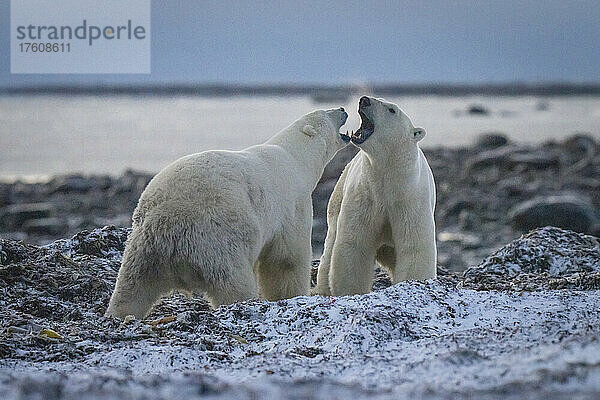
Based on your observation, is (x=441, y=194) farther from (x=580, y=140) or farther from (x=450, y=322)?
(x=450, y=322)

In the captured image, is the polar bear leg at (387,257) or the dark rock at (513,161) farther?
the dark rock at (513,161)

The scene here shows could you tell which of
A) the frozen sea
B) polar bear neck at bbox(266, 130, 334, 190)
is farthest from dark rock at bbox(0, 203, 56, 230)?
polar bear neck at bbox(266, 130, 334, 190)

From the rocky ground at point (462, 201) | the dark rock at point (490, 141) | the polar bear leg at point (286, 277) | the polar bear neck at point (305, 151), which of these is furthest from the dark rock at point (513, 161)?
the polar bear leg at point (286, 277)

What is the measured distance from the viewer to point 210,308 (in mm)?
5160

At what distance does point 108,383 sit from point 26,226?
10.7 m

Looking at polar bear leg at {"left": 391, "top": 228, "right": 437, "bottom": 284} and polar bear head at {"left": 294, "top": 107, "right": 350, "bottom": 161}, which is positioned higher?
polar bear head at {"left": 294, "top": 107, "right": 350, "bottom": 161}

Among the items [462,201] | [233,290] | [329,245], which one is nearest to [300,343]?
[233,290]

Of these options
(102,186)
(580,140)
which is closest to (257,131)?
(580,140)

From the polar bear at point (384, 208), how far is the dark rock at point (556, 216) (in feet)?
21.1

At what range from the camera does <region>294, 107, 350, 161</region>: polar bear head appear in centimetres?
653

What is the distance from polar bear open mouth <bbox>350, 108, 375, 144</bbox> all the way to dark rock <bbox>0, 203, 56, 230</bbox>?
8.29 metres

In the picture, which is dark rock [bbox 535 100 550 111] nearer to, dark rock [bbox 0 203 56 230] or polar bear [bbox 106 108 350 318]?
dark rock [bbox 0 203 56 230]

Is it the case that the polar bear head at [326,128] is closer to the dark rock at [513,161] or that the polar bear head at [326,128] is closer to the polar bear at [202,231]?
the polar bear at [202,231]

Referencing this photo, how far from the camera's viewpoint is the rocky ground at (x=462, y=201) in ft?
40.1
